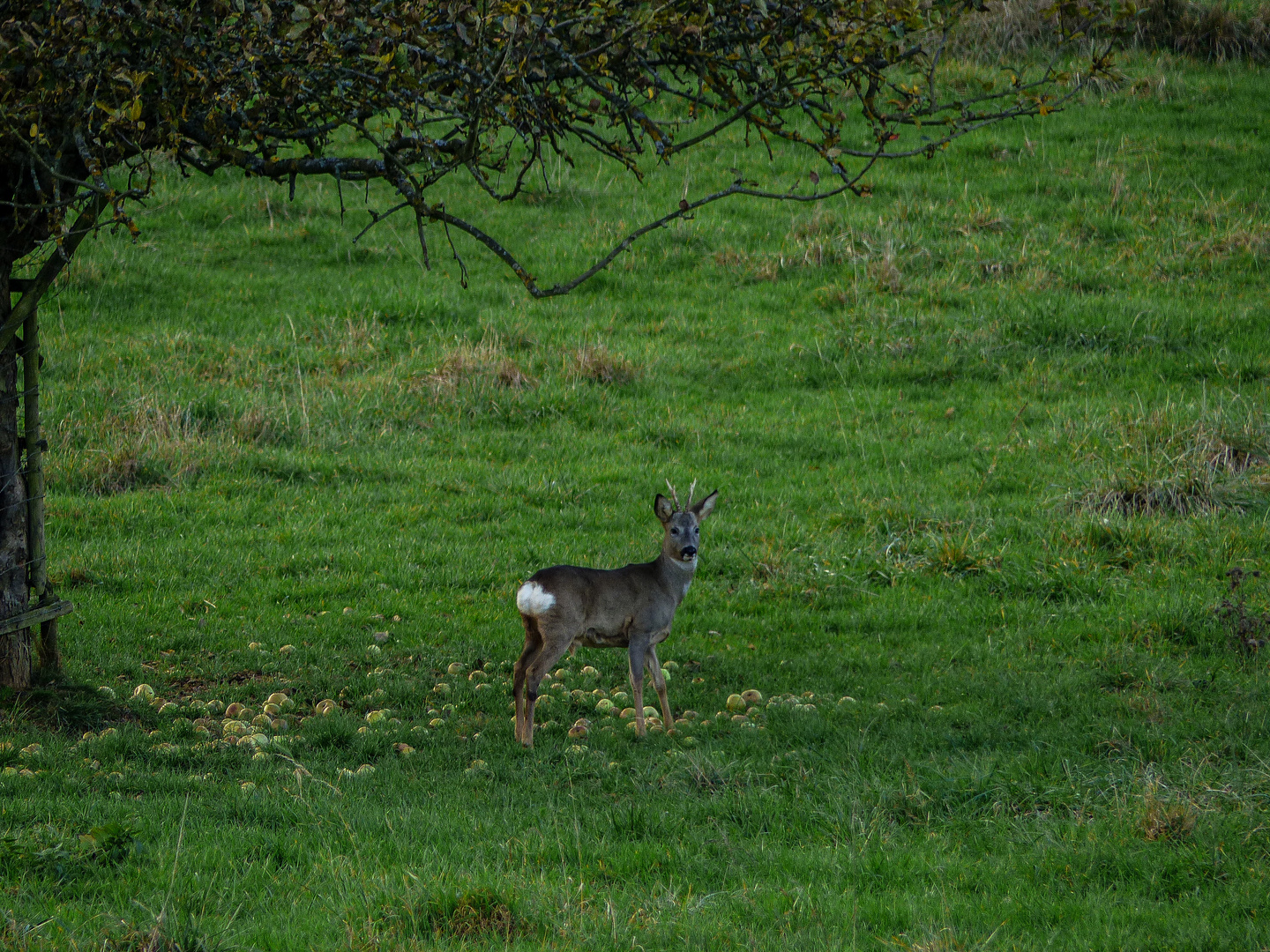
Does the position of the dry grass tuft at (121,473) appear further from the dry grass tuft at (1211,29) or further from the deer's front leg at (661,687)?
the dry grass tuft at (1211,29)

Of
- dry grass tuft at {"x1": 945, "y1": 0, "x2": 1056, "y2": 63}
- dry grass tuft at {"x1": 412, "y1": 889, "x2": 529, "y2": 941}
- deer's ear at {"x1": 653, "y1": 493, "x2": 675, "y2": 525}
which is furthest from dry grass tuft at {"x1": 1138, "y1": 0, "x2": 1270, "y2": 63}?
dry grass tuft at {"x1": 412, "y1": 889, "x2": 529, "y2": 941}

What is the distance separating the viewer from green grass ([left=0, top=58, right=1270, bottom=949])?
18.1 feet

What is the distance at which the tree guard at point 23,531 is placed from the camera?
26.1 feet

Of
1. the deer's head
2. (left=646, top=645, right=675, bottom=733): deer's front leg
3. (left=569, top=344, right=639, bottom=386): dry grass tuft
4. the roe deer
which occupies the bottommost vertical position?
(left=646, top=645, right=675, bottom=733): deer's front leg

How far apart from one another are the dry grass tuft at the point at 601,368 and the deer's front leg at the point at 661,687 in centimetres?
685

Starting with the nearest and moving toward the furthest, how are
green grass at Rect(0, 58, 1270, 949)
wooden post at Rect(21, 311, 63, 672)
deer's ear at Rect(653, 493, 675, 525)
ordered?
1. green grass at Rect(0, 58, 1270, 949)
2. wooden post at Rect(21, 311, 63, 672)
3. deer's ear at Rect(653, 493, 675, 525)

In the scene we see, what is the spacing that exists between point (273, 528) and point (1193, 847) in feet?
27.9

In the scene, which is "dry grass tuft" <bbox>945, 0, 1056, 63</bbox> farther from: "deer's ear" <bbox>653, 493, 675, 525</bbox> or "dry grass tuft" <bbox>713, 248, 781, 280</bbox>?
"deer's ear" <bbox>653, 493, 675, 525</bbox>

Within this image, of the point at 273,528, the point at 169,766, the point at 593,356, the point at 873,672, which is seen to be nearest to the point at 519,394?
the point at 593,356

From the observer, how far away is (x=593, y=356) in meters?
15.0

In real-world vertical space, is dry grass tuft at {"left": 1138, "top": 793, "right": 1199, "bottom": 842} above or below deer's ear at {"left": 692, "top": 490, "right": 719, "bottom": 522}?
below

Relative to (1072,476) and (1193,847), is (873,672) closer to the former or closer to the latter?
(1193,847)

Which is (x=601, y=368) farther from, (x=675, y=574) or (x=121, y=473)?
(x=675, y=574)

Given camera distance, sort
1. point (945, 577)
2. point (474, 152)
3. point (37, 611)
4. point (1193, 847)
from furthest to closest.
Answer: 1. point (945, 577)
2. point (37, 611)
3. point (474, 152)
4. point (1193, 847)
